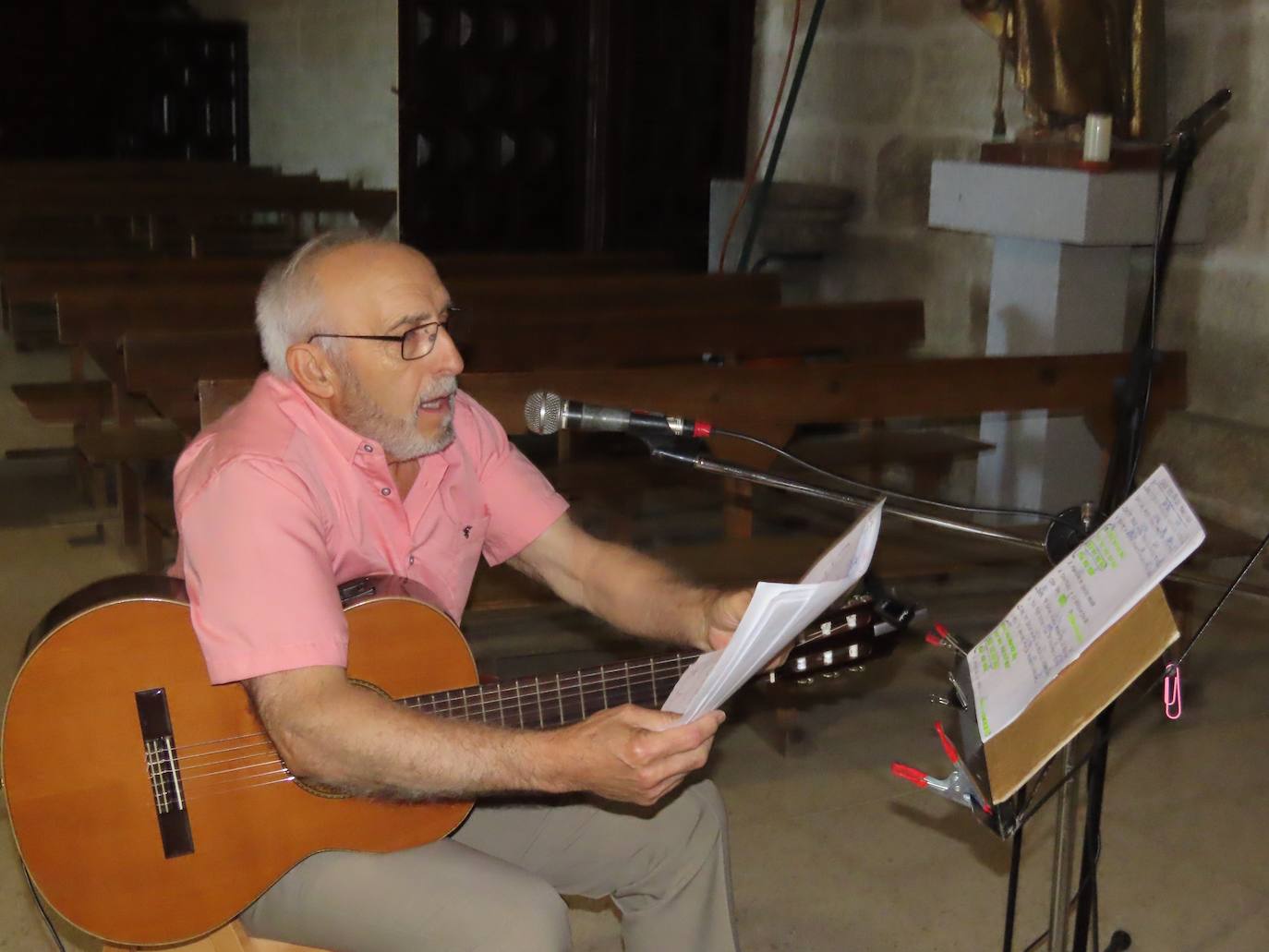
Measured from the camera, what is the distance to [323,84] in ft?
30.9

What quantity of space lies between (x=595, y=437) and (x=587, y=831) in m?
4.07

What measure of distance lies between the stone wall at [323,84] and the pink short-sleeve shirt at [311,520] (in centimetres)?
630

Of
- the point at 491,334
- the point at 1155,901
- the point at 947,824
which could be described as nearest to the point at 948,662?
the point at 947,824

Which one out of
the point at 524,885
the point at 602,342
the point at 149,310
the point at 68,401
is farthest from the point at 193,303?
the point at 524,885

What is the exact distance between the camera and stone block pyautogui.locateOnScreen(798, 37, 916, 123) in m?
6.12

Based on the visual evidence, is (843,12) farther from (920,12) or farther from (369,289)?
(369,289)

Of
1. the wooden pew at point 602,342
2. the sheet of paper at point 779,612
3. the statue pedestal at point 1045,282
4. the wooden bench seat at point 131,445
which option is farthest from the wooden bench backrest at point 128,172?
the sheet of paper at point 779,612

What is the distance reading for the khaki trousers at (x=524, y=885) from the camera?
1.81 metres

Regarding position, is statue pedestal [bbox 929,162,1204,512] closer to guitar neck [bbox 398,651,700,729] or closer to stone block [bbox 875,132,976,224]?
stone block [bbox 875,132,976,224]

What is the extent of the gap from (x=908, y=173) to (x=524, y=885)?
4.79 meters

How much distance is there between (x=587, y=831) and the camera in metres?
2.04

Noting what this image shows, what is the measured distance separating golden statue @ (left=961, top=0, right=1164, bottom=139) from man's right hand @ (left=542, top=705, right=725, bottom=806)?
3.60 metres

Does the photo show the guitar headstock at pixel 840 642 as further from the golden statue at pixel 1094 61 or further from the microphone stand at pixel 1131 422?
the golden statue at pixel 1094 61

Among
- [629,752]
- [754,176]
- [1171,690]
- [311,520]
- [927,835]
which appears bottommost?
[927,835]
